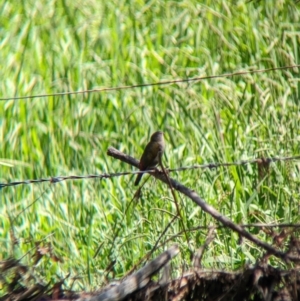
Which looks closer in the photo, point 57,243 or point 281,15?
point 57,243

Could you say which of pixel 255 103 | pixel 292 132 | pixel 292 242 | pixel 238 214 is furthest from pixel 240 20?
pixel 292 242

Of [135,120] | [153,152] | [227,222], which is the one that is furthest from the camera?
[135,120]

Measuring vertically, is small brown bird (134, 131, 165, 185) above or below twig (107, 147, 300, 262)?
above

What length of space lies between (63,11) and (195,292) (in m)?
5.03

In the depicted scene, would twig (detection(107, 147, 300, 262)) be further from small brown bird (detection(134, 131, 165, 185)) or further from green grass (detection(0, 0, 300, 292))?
small brown bird (detection(134, 131, 165, 185))

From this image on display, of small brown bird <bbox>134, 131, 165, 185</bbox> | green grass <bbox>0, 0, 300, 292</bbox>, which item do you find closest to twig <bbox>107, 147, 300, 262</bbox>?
green grass <bbox>0, 0, 300, 292</bbox>

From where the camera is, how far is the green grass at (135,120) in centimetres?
537

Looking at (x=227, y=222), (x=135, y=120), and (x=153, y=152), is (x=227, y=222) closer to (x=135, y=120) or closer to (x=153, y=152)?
(x=153, y=152)

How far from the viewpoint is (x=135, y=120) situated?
6.56 meters

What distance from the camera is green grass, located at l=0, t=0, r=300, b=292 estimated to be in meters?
5.37

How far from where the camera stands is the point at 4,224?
19.3 ft

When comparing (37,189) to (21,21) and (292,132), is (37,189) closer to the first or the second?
(292,132)

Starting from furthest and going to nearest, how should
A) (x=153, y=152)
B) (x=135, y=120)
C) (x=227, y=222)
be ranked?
(x=135, y=120) < (x=153, y=152) < (x=227, y=222)

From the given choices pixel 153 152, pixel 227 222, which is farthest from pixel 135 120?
pixel 227 222
